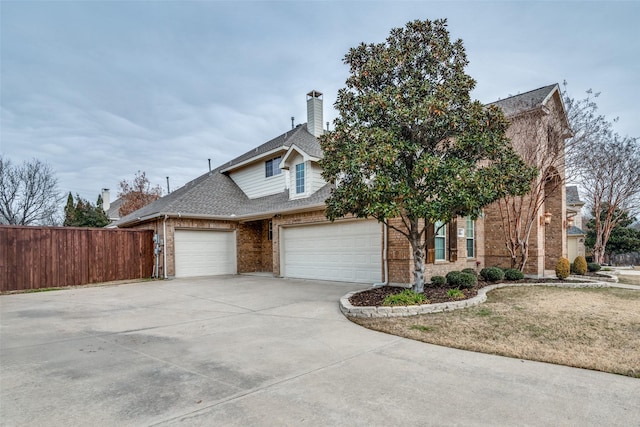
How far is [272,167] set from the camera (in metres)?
17.7

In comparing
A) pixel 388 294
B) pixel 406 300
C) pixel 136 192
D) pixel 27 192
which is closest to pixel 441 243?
pixel 388 294

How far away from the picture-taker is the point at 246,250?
1708 centimetres

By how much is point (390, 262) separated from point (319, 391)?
723 centimetres

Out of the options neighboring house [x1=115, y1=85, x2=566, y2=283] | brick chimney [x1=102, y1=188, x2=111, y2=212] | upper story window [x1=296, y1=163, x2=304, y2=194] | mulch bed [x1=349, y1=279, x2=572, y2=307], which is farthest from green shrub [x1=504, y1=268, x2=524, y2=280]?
brick chimney [x1=102, y1=188, x2=111, y2=212]

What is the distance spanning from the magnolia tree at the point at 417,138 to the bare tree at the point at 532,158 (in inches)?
170

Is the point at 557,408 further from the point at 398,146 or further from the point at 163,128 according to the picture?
the point at 163,128

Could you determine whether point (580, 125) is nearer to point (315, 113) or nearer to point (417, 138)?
point (417, 138)

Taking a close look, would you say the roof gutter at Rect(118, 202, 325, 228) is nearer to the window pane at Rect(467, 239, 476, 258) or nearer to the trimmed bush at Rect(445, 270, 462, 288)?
the trimmed bush at Rect(445, 270, 462, 288)

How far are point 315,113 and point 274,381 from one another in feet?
50.9

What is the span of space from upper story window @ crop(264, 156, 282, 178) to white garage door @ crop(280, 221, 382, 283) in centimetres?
389

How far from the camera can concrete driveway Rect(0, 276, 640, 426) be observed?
299cm

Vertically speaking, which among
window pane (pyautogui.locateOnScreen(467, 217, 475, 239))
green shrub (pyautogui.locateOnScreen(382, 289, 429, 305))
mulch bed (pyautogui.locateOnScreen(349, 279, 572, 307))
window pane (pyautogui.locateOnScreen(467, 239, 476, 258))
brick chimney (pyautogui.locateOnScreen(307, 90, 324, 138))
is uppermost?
brick chimney (pyautogui.locateOnScreen(307, 90, 324, 138))

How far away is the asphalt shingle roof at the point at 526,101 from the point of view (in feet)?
39.8

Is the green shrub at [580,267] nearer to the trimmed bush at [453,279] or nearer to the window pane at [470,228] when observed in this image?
the window pane at [470,228]
